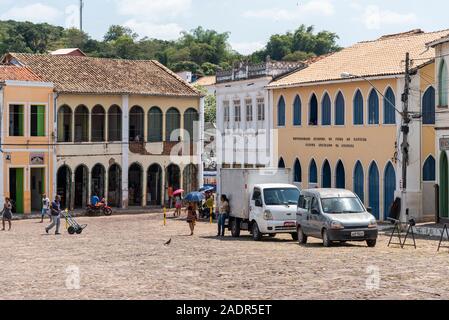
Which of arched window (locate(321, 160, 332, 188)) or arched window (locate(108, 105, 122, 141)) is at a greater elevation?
arched window (locate(108, 105, 122, 141))

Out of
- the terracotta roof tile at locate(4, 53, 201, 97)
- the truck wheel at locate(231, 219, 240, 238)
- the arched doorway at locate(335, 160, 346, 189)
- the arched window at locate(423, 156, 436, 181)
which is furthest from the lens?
the terracotta roof tile at locate(4, 53, 201, 97)

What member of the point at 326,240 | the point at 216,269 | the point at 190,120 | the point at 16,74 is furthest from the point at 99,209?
the point at 216,269

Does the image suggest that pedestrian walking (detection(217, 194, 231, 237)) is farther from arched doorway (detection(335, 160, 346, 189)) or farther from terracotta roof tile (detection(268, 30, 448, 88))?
arched doorway (detection(335, 160, 346, 189))

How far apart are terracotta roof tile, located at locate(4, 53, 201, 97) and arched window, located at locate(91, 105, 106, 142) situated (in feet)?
4.24

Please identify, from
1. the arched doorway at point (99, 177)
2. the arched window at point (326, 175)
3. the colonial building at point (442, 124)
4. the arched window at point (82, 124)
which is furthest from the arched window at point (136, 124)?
the colonial building at point (442, 124)

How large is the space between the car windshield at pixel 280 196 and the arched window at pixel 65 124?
1004 inches

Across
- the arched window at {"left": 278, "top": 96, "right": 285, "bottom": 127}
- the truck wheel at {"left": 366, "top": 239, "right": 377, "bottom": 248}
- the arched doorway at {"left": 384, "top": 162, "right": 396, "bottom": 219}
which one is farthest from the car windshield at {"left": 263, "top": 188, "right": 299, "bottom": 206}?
the arched window at {"left": 278, "top": 96, "right": 285, "bottom": 127}

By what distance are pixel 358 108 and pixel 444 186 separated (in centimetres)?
828

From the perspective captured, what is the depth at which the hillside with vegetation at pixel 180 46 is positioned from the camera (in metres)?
132

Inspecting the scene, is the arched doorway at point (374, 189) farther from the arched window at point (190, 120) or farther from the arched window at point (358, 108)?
the arched window at point (190, 120)

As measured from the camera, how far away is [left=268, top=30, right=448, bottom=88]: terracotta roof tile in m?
44.7

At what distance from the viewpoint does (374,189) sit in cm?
4528

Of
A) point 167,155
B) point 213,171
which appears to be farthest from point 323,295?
point 213,171

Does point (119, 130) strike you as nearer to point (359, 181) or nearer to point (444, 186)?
point (359, 181)
